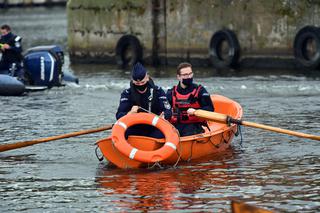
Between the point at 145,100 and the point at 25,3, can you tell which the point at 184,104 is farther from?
Result: the point at 25,3

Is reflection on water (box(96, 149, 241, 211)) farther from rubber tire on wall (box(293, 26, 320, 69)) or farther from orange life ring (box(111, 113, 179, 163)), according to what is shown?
rubber tire on wall (box(293, 26, 320, 69))

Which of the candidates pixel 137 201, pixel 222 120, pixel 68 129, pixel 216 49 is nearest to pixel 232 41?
pixel 216 49

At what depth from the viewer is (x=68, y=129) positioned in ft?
70.4

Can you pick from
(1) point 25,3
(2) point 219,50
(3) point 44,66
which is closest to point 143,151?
(3) point 44,66

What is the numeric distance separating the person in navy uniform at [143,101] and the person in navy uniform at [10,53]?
11.4 metres

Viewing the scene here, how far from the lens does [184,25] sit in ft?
118

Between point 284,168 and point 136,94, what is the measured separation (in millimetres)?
2731

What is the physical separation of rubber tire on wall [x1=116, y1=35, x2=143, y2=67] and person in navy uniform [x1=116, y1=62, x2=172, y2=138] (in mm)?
21135

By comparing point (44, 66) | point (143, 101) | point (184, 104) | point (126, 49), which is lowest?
point (126, 49)

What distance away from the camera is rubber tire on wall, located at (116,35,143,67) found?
37562mm

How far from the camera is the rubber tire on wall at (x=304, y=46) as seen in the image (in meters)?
30.5

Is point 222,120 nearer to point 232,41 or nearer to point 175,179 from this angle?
point 175,179

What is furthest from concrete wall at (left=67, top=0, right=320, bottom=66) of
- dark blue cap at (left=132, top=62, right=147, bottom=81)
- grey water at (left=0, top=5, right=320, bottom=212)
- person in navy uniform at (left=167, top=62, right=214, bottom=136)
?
dark blue cap at (left=132, top=62, right=147, bottom=81)

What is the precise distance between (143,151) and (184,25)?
2092 centimetres
